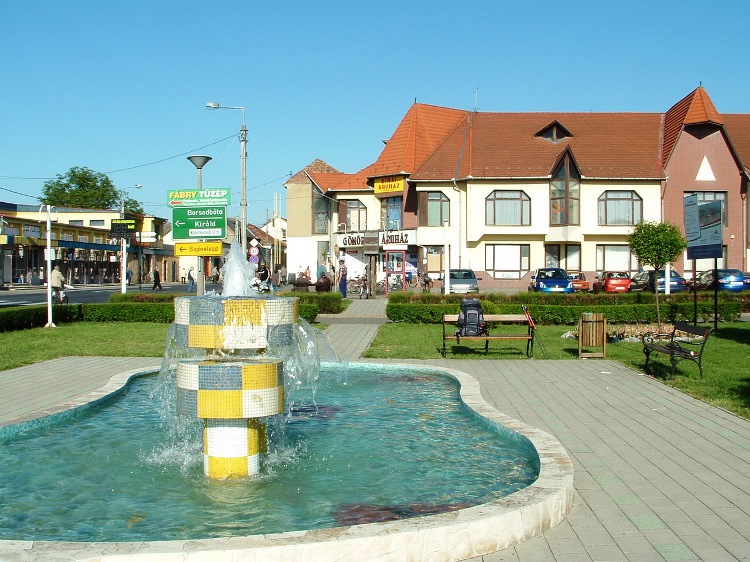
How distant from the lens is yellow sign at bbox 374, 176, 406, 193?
158 feet

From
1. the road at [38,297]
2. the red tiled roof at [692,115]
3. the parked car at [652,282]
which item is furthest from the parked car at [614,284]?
the road at [38,297]

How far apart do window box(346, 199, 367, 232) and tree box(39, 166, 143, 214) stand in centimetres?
6361

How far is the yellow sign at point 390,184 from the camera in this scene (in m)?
48.2

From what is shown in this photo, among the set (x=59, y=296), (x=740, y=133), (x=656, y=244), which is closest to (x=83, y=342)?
(x=59, y=296)

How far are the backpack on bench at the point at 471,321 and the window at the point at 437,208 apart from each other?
3034 centimetres

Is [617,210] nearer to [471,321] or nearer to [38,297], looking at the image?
[471,321]

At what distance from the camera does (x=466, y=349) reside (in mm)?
17281

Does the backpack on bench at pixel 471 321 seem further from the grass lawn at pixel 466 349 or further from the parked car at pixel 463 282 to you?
the parked car at pixel 463 282

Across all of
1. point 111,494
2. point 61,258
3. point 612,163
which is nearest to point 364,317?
point 111,494

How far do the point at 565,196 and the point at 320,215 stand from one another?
19.0m

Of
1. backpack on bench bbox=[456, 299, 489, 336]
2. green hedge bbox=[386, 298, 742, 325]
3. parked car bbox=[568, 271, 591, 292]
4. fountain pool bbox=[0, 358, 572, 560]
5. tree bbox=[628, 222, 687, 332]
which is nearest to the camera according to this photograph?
fountain pool bbox=[0, 358, 572, 560]

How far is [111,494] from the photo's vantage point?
6543 mm

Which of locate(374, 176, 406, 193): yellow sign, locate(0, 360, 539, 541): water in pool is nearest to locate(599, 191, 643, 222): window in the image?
locate(374, 176, 406, 193): yellow sign

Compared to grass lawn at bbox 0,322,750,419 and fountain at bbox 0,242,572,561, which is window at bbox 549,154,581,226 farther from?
fountain at bbox 0,242,572,561
